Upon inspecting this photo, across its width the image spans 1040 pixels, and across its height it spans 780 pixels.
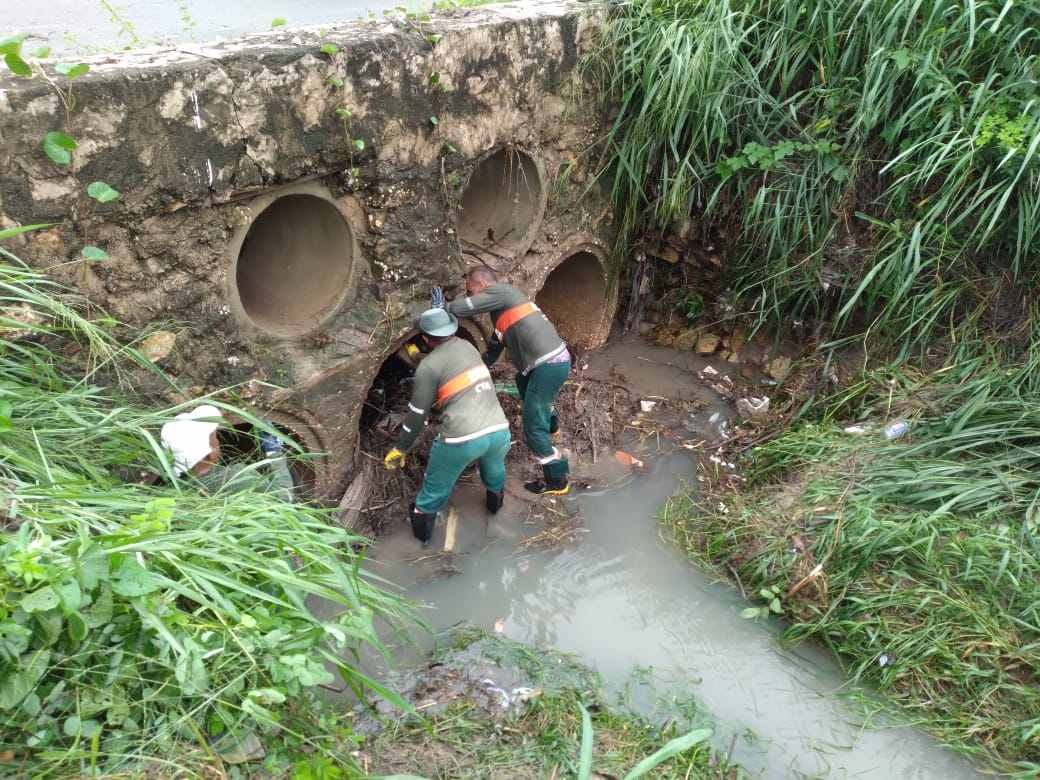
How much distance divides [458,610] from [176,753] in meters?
2.47

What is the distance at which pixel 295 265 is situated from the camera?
465 cm

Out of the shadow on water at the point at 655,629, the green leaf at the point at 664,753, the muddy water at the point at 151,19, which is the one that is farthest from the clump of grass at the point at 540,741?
the muddy water at the point at 151,19

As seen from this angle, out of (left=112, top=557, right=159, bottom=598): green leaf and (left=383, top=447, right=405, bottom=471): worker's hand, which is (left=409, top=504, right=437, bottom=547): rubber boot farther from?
(left=112, top=557, right=159, bottom=598): green leaf

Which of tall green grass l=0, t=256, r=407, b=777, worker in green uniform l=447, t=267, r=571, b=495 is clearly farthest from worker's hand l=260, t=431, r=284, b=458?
worker in green uniform l=447, t=267, r=571, b=495

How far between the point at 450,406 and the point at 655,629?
1681 mm

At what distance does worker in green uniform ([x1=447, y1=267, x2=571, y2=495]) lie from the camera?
471 centimetres

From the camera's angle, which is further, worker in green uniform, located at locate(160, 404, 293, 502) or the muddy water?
the muddy water

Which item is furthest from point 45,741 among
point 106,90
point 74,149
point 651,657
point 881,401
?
point 881,401

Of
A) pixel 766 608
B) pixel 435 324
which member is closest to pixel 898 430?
pixel 766 608

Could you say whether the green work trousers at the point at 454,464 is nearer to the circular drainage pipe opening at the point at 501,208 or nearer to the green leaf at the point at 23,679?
the circular drainage pipe opening at the point at 501,208

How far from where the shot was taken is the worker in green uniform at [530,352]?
4715 mm

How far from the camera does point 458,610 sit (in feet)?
14.2

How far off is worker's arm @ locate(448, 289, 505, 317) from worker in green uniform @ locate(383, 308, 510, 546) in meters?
0.15

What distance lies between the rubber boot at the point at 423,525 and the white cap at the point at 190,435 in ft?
4.96
